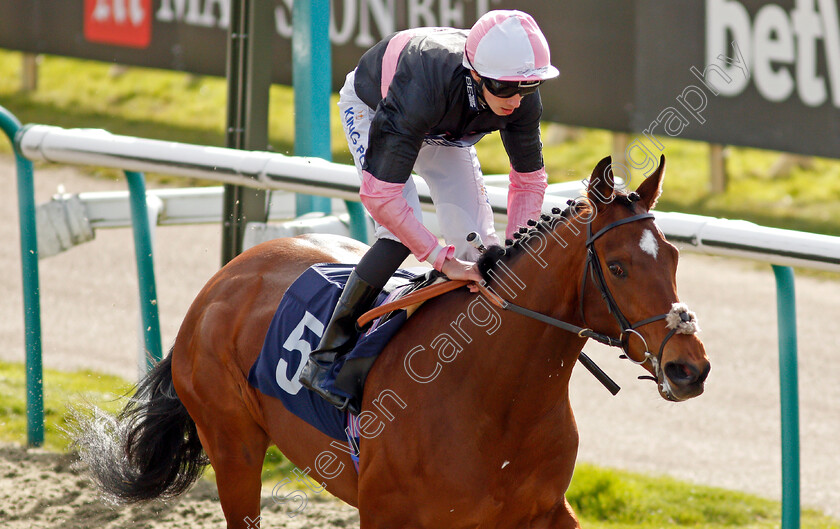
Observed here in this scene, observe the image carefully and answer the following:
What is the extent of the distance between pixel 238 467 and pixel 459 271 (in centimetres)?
117

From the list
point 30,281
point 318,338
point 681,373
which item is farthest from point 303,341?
point 30,281

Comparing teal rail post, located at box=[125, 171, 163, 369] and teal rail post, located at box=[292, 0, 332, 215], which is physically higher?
teal rail post, located at box=[292, 0, 332, 215]

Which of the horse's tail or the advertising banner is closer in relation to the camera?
the horse's tail

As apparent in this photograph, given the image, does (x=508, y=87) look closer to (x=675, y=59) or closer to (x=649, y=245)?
(x=649, y=245)

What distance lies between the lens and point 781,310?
3.73 meters

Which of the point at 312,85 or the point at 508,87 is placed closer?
the point at 508,87

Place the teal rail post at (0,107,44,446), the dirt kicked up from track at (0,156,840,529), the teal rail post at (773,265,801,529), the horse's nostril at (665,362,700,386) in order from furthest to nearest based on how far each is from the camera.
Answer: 1. the teal rail post at (0,107,44,446)
2. the dirt kicked up from track at (0,156,840,529)
3. the teal rail post at (773,265,801,529)
4. the horse's nostril at (665,362,700,386)

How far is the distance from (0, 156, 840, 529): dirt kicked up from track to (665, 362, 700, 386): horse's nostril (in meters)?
2.18

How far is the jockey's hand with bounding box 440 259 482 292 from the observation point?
10.00 feet

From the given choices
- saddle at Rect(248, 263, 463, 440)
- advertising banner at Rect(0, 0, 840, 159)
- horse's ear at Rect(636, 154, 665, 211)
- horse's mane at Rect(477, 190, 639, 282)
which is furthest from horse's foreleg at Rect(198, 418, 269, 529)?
advertising banner at Rect(0, 0, 840, 159)

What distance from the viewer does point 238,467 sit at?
3723mm

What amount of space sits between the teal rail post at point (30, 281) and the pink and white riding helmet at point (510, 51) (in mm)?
2857

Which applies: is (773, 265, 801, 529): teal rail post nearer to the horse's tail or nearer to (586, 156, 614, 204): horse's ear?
(586, 156, 614, 204): horse's ear

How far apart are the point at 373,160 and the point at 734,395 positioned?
386 centimetres
